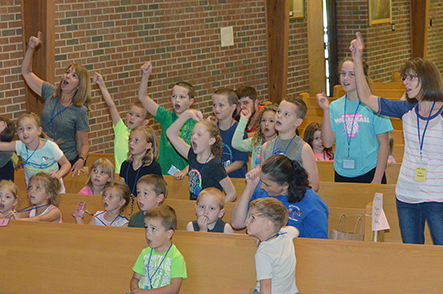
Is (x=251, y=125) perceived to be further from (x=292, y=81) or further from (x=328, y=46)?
(x=328, y=46)

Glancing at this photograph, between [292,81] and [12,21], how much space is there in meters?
5.76

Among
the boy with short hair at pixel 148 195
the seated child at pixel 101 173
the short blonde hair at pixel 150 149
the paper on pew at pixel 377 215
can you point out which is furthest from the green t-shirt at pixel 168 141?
the paper on pew at pixel 377 215

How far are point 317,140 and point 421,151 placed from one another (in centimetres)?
253

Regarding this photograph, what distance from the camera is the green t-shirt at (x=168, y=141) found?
18.6ft

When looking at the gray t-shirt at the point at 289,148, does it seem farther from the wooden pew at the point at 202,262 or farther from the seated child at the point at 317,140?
the seated child at the point at 317,140

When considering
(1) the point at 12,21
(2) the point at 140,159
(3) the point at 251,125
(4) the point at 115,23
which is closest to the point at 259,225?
→ (2) the point at 140,159

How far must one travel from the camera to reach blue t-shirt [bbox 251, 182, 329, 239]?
3764mm

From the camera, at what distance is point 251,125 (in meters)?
6.55

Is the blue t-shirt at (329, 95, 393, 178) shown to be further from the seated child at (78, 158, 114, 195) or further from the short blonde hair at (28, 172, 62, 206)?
the short blonde hair at (28, 172, 62, 206)

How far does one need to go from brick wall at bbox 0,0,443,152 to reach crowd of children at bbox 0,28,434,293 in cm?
178

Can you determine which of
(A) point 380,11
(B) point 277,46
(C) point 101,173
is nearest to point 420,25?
(A) point 380,11

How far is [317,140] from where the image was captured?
624cm

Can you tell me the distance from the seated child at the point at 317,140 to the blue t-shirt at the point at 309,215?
7.88 ft

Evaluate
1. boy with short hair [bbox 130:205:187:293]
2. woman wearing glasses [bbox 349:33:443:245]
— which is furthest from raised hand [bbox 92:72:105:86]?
woman wearing glasses [bbox 349:33:443:245]
